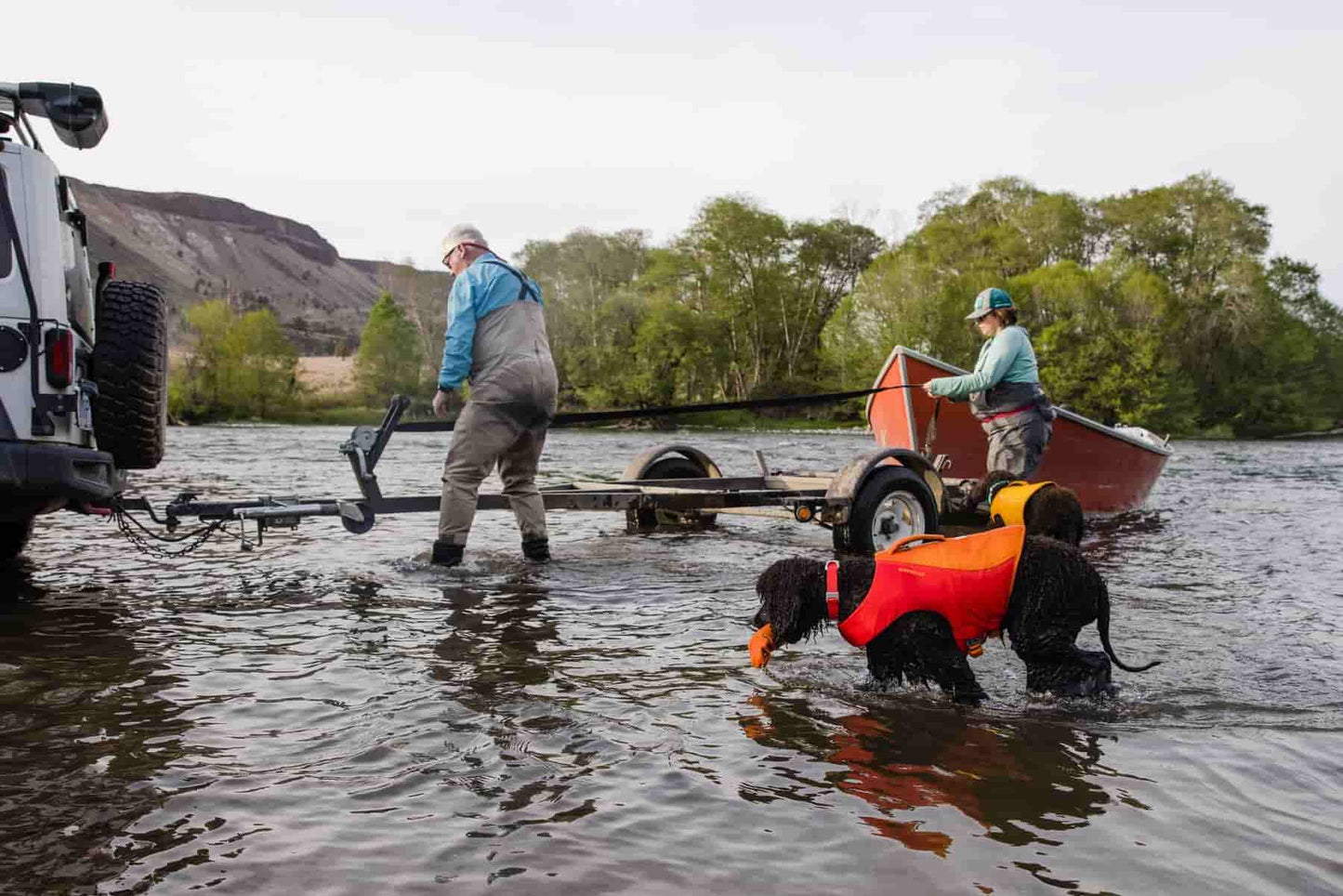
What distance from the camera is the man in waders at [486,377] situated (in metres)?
7.76

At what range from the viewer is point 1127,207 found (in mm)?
71562

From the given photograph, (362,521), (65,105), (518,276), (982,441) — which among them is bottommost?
(362,521)

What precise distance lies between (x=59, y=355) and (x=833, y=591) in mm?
4480

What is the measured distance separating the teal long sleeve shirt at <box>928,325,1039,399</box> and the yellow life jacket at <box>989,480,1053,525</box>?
318 cm

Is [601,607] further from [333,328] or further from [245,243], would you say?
[245,243]

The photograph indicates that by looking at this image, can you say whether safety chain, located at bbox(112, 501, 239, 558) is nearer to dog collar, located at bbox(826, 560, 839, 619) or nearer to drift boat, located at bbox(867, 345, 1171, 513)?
dog collar, located at bbox(826, 560, 839, 619)

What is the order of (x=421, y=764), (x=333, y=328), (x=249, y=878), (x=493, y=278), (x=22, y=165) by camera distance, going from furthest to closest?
1. (x=333, y=328)
2. (x=493, y=278)
3. (x=22, y=165)
4. (x=421, y=764)
5. (x=249, y=878)

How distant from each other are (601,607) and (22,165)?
427 centimetres

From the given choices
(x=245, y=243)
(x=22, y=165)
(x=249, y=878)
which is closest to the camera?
(x=249, y=878)

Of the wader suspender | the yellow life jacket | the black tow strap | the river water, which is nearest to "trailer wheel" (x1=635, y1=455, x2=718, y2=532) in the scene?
the black tow strap

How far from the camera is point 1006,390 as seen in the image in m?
9.95

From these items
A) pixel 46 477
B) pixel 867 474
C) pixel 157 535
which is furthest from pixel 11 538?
pixel 867 474

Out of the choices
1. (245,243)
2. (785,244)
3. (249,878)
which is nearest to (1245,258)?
(785,244)

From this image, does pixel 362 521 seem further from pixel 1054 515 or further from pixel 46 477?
pixel 1054 515
